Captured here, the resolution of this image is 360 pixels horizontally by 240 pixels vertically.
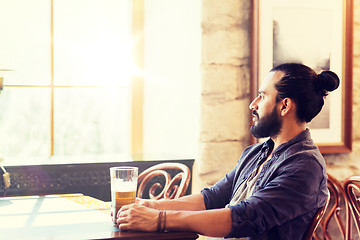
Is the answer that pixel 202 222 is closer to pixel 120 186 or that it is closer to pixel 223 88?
pixel 120 186

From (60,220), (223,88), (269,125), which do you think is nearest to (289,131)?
(269,125)

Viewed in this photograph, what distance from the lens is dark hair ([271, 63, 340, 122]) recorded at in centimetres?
166

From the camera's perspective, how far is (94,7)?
3.12 m

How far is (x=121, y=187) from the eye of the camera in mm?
1525

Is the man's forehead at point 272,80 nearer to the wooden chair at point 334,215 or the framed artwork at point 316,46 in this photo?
the wooden chair at point 334,215

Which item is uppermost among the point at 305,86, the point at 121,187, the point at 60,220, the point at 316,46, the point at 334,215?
the point at 316,46

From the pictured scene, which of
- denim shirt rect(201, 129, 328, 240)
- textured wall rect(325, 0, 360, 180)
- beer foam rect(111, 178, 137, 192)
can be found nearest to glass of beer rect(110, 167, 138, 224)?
beer foam rect(111, 178, 137, 192)

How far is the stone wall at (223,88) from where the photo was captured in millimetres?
2666

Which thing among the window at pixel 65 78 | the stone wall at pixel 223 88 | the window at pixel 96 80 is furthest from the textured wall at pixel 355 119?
the window at pixel 65 78

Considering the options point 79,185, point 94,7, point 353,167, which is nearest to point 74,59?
point 94,7

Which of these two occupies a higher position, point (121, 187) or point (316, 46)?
Answer: point (316, 46)

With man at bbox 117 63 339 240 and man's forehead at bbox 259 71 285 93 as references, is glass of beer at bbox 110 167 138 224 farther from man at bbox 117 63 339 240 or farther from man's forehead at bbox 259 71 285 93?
man's forehead at bbox 259 71 285 93

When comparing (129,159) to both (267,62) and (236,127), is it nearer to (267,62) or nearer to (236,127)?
(236,127)

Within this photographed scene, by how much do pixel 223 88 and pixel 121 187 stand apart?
4.26ft
